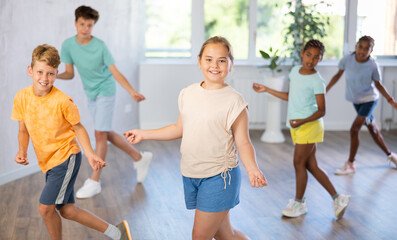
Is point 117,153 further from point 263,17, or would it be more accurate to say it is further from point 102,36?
point 263,17

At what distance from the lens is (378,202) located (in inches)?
156

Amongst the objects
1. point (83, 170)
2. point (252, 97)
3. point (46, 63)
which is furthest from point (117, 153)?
point (46, 63)

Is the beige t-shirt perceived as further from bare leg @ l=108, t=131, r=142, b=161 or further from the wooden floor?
bare leg @ l=108, t=131, r=142, b=161

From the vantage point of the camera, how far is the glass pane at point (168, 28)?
692 centimetres

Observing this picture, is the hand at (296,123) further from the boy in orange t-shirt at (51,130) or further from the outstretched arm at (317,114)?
the boy in orange t-shirt at (51,130)

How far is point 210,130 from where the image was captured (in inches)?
87.5

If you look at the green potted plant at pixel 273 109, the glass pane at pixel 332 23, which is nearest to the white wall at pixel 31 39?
the green potted plant at pixel 273 109

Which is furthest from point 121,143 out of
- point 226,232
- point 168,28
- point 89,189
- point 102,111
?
point 168,28

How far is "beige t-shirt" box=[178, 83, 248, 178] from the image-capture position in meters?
2.22

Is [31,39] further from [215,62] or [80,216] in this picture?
[215,62]

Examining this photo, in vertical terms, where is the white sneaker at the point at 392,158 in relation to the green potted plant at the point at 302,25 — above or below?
below

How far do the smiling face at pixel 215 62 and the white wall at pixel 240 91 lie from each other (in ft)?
14.5

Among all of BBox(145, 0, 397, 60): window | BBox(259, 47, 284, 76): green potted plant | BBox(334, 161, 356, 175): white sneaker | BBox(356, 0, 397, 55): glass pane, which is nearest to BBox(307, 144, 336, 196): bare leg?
BBox(334, 161, 356, 175): white sneaker

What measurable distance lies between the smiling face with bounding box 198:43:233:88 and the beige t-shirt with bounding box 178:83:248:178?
2.7 inches
